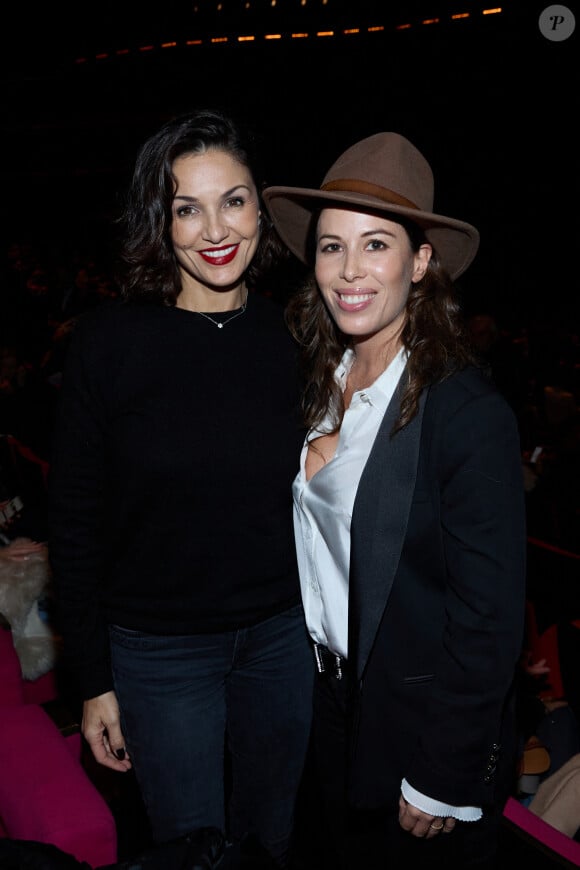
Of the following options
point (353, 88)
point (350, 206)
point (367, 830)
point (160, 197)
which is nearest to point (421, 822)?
point (367, 830)

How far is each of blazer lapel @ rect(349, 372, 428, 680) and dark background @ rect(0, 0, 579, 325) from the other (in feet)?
24.5

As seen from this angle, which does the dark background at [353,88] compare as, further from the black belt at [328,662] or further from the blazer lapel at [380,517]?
the blazer lapel at [380,517]

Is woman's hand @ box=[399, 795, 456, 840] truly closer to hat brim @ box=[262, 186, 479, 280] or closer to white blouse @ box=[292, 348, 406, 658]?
white blouse @ box=[292, 348, 406, 658]

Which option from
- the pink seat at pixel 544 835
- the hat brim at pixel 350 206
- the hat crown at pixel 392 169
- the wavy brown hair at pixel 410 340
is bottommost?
the pink seat at pixel 544 835

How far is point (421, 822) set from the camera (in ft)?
4.45

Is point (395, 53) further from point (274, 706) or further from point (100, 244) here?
point (274, 706)

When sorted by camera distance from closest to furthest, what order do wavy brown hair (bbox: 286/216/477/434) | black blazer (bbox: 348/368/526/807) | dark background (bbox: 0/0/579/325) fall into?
black blazer (bbox: 348/368/526/807), wavy brown hair (bbox: 286/216/477/434), dark background (bbox: 0/0/579/325)

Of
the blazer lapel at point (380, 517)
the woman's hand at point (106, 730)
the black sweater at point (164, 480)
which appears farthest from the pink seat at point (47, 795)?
the blazer lapel at point (380, 517)

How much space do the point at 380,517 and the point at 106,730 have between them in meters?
0.86

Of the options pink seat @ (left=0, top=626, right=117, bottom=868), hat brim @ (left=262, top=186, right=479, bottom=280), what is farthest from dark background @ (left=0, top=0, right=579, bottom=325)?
pink seat @ (left=0, top=626, right=117, bottom=868)

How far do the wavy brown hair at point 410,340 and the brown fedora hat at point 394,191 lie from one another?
4 centimetres

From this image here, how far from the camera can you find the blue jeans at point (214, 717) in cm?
157

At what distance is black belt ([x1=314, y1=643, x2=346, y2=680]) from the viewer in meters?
1.63

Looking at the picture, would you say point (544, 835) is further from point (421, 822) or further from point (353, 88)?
point (353, 88)
